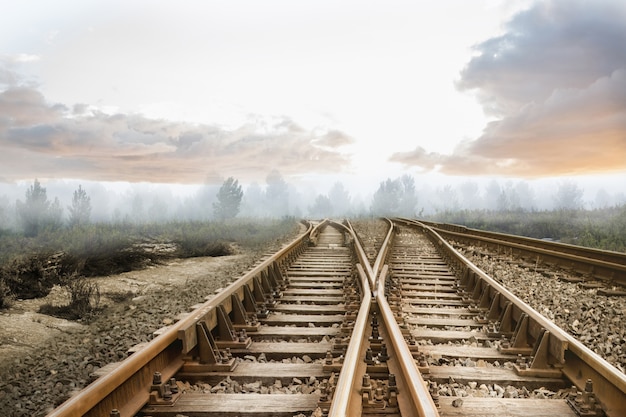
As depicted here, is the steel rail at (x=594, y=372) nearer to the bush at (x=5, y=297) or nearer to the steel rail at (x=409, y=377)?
the steel rail at (x=409, y=377)

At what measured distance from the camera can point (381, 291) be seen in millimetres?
5301

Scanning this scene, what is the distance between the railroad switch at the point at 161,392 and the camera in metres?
3.03

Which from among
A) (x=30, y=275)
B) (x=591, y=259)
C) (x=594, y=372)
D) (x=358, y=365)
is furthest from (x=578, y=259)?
(x=30, y=275)

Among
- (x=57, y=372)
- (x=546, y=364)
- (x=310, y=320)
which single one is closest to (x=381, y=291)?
(x=310, y=320)

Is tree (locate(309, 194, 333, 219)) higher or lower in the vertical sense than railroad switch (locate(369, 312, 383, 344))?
higher

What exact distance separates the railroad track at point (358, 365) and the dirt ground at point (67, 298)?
2.12 metres

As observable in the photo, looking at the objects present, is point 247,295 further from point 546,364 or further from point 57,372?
point 546,364

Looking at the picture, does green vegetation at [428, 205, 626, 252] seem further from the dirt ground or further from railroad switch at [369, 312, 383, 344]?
railroad switch at [369, 312, 383, 344]

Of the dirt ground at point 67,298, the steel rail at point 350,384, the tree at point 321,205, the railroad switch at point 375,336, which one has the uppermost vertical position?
the tree at point 321,205

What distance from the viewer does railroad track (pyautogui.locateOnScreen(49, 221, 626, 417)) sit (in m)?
2.85

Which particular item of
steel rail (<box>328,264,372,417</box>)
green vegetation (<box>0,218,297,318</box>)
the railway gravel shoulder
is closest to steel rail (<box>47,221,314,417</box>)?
steel rail (<box>328,264,372,417</box>)

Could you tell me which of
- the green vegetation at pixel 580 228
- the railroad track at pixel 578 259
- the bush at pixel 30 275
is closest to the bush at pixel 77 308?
the bush at pixel 30 275

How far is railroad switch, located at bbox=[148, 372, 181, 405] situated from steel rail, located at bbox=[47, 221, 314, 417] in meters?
0.05

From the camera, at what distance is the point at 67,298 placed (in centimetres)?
720
